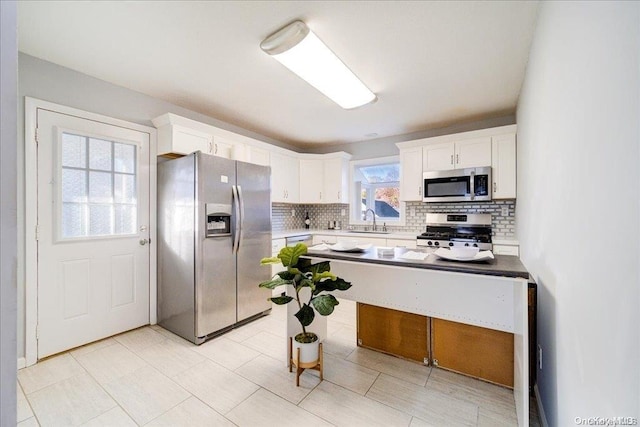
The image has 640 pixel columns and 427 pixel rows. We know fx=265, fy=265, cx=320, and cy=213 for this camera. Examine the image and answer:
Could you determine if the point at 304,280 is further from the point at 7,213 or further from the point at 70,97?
the point at 70,97

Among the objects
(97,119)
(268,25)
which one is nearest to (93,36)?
(97,119)

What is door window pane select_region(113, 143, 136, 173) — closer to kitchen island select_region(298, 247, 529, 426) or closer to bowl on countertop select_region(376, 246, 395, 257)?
kitchen island select_region(298, 247, 529, 426)

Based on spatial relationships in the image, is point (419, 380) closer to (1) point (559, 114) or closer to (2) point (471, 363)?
(2) point (471, 363)

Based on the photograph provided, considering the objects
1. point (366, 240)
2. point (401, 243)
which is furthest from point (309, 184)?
point (401, 243)

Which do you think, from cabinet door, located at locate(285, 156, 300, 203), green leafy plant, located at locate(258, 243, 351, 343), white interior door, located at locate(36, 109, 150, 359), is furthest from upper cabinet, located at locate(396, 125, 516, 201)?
white interior door, located at locate(36, 109, 150, 359)

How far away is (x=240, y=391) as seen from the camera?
1825 millimetres

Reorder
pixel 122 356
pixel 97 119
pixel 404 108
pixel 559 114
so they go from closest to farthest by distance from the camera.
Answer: pixel 559 114
pixel 122 356
pixel 97 119
pixel 404 108

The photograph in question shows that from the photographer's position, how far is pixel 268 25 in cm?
182

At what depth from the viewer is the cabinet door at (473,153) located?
3.34 metres

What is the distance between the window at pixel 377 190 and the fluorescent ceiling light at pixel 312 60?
1996 millimetres

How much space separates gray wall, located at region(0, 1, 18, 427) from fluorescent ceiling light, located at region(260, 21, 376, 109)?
1.73 meters

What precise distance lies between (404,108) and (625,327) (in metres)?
3.01

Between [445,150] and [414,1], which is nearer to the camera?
[414,1]

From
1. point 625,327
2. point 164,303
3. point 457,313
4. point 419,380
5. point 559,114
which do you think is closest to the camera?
point 625,327
